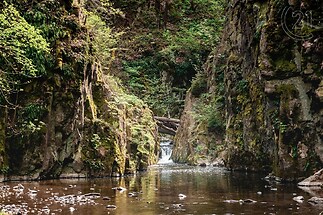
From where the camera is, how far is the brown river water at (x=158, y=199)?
1026cm

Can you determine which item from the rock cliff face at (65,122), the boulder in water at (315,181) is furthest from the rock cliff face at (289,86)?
the rock cliff face at (65,122)

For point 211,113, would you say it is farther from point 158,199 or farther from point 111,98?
point 158,199

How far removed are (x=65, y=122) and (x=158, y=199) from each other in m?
7.95

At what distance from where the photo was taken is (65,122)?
19.1 m

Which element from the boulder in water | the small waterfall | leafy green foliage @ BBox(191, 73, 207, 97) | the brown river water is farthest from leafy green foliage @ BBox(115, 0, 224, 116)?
the boulder in water

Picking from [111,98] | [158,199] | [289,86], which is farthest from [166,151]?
[158,199]

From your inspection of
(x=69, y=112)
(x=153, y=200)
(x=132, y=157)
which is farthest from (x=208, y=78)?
(x=153, y=200)

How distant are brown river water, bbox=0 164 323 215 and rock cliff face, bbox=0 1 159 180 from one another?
1932mm

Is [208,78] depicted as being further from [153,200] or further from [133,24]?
[153,200]

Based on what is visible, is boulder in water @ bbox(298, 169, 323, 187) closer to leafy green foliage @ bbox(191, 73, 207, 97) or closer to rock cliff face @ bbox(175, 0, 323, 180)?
rock cliff face @ bbox(175, 0, 323, 180)

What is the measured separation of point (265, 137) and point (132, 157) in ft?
24.5

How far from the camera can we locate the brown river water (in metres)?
10.3

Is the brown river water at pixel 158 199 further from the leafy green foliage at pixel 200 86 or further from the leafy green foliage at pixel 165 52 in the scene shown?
the leafy green foliage at pixel 165 52

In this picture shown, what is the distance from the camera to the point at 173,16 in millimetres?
49531
